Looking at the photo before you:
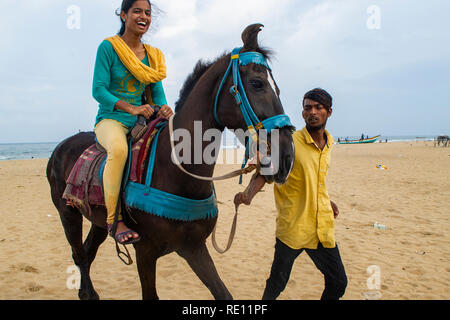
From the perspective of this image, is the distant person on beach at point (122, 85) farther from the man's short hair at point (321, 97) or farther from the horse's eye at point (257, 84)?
the man's short hair at point (321, 97)

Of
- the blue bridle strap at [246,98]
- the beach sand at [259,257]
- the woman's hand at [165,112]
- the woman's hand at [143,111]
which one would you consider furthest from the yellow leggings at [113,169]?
the beach sand at [259,257]

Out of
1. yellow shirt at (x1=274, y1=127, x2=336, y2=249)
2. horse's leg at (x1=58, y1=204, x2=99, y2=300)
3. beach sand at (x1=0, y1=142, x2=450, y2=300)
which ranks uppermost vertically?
yellow shirt at (x1=274, y1=127, x2=336, y2=249)

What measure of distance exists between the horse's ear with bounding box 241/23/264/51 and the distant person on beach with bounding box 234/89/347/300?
0.80m

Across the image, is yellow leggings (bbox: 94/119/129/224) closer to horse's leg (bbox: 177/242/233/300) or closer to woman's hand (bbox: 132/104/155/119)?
woman's hand (bbox: 132/104/155/119)

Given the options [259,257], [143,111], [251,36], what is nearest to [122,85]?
[143,111]

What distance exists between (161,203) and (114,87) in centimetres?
125

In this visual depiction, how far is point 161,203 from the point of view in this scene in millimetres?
2344

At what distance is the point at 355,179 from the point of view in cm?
1331

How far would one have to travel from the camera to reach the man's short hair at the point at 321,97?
266 cm

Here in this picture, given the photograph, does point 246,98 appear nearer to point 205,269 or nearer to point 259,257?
point 205,269

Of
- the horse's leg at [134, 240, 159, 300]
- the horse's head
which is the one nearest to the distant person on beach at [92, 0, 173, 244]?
the horse's leg at [134, 240, 159, 300]

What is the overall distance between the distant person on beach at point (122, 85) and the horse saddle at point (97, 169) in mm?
92

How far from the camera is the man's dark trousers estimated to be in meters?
2.57

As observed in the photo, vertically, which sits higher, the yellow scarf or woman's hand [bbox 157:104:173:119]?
the yellow scarf
